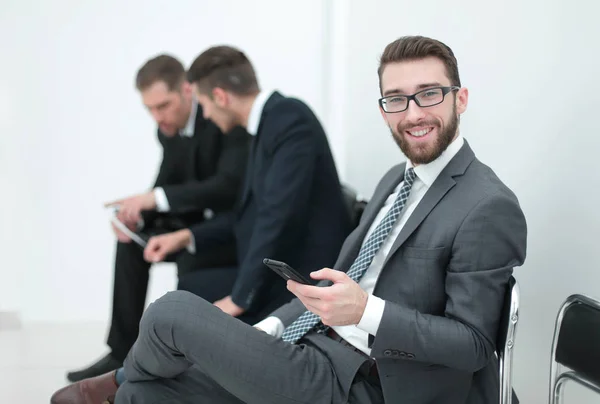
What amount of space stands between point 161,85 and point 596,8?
2.08 metres

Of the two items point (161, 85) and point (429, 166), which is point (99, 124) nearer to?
point (161, 85)

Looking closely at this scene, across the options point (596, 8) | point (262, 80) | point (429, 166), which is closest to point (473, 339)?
point (429, 166)

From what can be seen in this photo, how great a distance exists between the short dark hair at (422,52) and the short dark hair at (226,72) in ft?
3.64

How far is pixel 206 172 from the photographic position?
314 cm

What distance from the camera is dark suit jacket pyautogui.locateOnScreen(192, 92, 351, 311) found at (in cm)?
226

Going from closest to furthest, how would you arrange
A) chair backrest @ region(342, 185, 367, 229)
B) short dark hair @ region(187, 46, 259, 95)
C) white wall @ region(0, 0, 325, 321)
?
chair backrest @ region(342, 185, 367, 229)
short dark hair @ region(187, 46, 259, 95)
white wall @ region(0, 0, 325, 321)

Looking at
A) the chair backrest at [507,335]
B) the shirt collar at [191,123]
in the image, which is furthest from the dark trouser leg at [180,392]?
the shirt collar at [191,123]

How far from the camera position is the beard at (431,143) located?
1.56m

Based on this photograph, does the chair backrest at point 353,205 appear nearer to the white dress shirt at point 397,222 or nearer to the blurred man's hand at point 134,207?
the white dress shirt at point 397,222

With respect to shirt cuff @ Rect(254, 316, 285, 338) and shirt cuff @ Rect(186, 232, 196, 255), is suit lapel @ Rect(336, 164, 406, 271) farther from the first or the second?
shirt cuff @ Rect(186, 232, 196, 255)

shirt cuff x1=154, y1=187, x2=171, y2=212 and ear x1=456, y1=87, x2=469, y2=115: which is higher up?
ear x1=456, y1=87, x2=469, y2=115

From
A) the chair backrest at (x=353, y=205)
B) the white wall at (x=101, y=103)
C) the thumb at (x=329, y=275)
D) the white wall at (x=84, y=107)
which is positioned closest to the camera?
the thumb at (x=329, y=275)

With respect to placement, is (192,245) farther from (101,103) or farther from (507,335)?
(507,335)

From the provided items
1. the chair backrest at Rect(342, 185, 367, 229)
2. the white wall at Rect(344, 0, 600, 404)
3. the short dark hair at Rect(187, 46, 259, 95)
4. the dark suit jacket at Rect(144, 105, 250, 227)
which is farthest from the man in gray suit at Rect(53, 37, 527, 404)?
the dark suit jacket at Rect(144, 105, 250, 227)
